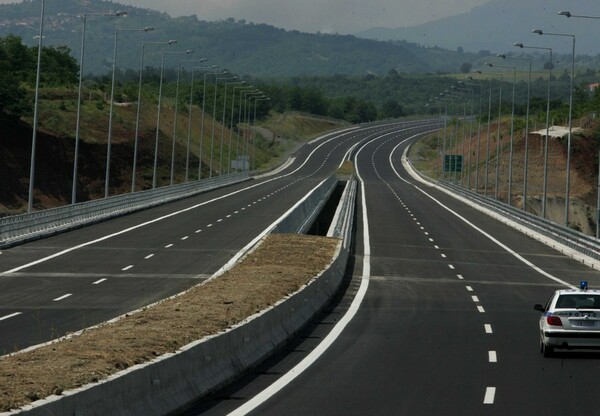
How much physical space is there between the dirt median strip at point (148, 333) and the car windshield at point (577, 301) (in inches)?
210

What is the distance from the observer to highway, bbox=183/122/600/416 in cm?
1853

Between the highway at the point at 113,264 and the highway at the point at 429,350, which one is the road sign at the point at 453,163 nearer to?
the highway at the point at 113,264

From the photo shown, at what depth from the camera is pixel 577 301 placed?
25.8 metres

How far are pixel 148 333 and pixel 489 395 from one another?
5029 mm

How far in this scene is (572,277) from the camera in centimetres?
4881

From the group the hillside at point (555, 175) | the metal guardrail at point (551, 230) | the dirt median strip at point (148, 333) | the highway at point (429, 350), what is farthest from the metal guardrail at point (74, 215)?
the hillside at point (555, 175)

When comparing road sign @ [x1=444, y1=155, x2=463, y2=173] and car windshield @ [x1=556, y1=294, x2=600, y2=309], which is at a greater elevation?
road sign @ [x1=444, y1=155, x2=463, y2=173]

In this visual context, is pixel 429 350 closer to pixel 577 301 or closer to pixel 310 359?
pixel 577 301

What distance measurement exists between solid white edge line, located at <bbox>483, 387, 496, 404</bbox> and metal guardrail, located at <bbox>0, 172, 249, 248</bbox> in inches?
1351

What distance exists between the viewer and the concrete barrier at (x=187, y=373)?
13.4 metres

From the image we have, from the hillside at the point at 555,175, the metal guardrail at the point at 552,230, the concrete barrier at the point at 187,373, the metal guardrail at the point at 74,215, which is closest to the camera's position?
the concrete barrier at the point at 187,373

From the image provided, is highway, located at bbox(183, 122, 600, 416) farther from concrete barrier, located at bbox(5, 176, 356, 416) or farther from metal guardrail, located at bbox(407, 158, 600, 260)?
metal guardrail, located at bbox(407, 158, 600, 260)

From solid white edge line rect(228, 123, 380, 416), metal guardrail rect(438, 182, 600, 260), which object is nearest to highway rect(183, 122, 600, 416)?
solid white edge line rect(228, 123, 380, 416)

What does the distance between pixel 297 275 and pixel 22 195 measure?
70.4m
